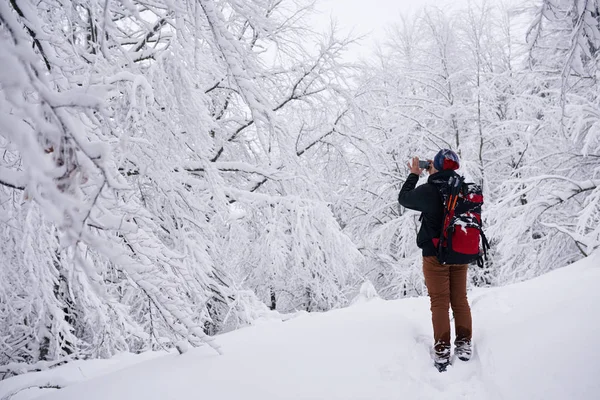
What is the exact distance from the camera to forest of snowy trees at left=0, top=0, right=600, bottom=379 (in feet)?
3.59

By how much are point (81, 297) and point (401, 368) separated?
210cm

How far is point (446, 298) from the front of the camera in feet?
8.66

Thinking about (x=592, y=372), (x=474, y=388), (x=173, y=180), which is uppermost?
(x=173, y=180)

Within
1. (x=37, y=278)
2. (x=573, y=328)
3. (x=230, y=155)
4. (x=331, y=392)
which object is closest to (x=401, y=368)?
(x=331, y=392)

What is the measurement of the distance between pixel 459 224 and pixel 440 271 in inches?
15.1

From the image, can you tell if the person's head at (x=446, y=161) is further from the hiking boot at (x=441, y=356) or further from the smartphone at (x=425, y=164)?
the hiking boot at (x=441, y=356)

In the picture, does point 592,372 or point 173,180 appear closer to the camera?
point 592,372

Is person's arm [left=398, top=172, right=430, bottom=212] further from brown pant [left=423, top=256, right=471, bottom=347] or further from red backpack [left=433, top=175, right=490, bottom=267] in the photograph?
brown pant [left=423, top=256, right=471, bottom=347]

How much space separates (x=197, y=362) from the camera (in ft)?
7.29

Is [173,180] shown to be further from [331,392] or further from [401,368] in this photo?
[401,368]

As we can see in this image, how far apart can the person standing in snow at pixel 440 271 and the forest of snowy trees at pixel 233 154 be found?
34.2 inches

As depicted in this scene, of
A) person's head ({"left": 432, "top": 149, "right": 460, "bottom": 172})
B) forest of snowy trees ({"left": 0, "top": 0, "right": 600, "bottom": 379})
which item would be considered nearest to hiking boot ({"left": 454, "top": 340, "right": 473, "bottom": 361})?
person's head ({"left": 432, "top": 149, "right": 460, "bottom": 172})

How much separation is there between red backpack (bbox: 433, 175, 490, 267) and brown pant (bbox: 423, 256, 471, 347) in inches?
5.3

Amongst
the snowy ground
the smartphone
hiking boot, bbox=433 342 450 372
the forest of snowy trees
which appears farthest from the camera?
the smartphone
